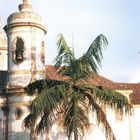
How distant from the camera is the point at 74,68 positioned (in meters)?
22.7

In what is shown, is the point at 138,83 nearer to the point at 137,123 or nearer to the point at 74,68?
the point at 137,123

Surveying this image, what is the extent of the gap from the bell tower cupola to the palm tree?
653cm

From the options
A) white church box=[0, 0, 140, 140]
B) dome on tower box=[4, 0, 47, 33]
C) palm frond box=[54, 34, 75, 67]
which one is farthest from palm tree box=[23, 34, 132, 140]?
dome on tower box=[4, 0, 47, 33]

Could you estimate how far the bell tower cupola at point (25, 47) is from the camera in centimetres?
2997

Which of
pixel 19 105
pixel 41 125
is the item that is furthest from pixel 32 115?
pixel 19 105

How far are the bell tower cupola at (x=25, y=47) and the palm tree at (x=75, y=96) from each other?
21.4ft

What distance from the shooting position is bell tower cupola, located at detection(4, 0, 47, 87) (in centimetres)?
2997

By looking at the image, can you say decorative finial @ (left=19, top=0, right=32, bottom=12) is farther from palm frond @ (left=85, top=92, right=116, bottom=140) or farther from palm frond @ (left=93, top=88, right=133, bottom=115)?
Answer: palm frond @ (left=93, top=88, right=133, bottom=115)

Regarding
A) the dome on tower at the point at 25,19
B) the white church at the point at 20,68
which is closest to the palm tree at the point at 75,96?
the white church at the point at 20,68

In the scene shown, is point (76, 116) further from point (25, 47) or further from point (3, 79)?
point (3, 79)

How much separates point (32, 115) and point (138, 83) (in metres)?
19.1

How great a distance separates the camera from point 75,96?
2209cm

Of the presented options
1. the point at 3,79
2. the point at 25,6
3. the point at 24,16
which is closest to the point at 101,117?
the point at 24,16

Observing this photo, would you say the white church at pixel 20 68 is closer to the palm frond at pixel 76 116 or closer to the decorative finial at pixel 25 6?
the decorative finial at pixel 25 6
